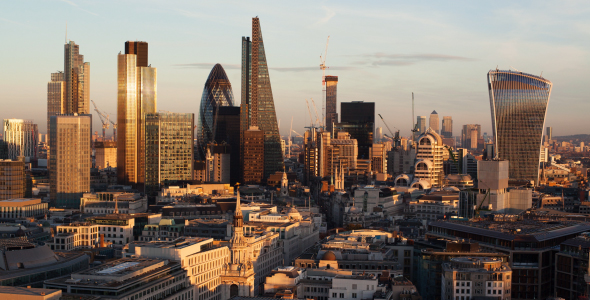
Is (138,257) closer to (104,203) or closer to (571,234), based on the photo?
(571,234)

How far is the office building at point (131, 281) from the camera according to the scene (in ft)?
269

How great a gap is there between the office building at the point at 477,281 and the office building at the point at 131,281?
3045 centimetres

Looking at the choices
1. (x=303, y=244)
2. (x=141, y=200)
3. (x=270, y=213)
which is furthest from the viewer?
(x=141, y=200)

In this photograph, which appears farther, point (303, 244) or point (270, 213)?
point (270, 213)

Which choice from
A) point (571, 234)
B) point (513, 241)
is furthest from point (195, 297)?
point (571, 234)

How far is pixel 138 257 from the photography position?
9775 centimetres

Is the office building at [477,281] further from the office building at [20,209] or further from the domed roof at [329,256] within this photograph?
the office building at [20,209]

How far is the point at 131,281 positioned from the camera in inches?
3327

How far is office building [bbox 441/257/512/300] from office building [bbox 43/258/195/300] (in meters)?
30.5

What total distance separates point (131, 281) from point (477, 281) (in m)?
38.6

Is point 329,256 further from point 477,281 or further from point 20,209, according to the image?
point 20,209

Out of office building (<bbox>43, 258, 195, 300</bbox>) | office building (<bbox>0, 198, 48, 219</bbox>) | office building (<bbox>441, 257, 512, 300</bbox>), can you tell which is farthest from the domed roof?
office building (<bbox>0, 198, 48, 219</bbox>)

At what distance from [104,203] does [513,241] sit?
10635 cm

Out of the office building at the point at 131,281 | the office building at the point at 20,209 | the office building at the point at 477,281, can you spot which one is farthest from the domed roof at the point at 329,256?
the office building at the point at 20,209
